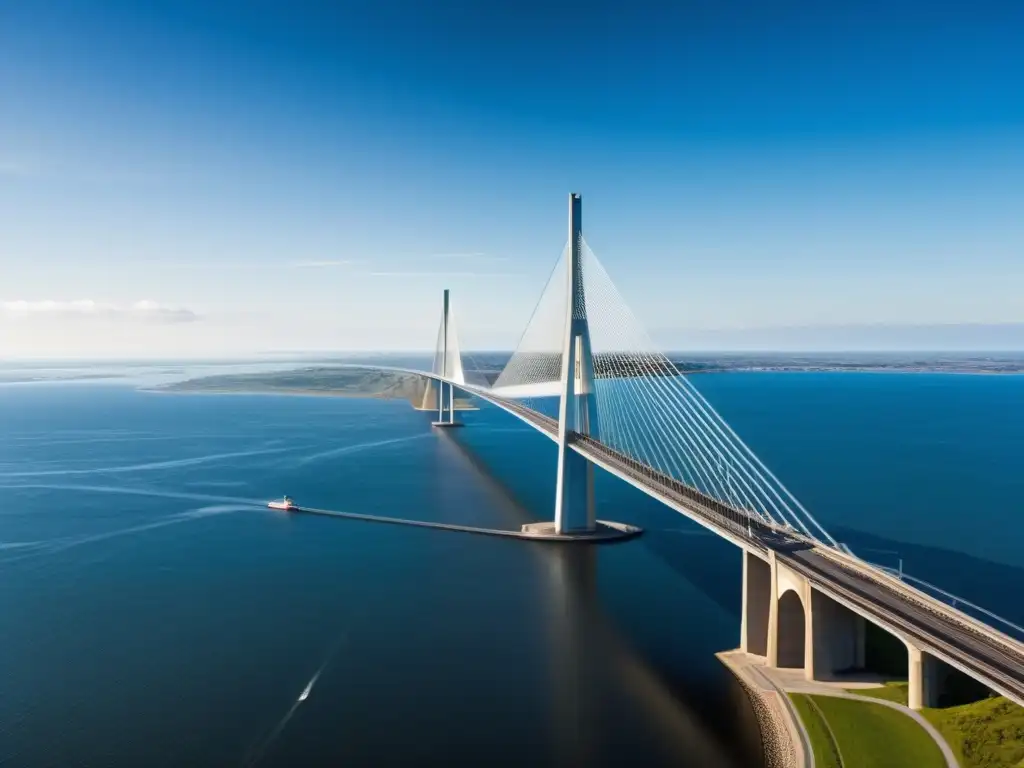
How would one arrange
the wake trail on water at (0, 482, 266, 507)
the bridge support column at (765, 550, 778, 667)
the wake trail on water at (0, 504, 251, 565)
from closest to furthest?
the bridge support column at (765, 550, 778, 667)
the wake trail on water at (0, 504, 251, 565)
the wake trail on water at (0, 482, 266, 507)

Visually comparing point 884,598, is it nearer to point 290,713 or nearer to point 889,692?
point 889,692

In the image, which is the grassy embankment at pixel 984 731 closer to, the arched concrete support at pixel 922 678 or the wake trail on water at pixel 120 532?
the arched concrete support at pixel 922 678

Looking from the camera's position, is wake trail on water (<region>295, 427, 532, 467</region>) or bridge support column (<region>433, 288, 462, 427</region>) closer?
wake trail on water (<region>295, 427, 532, 467</region>)

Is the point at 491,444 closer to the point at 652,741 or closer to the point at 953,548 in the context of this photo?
the point at 953,548

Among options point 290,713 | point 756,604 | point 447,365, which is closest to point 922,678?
point 756,604

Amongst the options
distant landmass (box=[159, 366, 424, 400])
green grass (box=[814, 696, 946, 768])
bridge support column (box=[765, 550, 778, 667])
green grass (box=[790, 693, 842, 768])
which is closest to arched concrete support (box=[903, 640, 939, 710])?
green grass (box=[814, 696, 946, 768])

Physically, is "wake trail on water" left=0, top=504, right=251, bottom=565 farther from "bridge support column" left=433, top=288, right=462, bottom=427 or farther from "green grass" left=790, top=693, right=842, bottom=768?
"bridge support column" left=433, top=288, right=462, bottom=427

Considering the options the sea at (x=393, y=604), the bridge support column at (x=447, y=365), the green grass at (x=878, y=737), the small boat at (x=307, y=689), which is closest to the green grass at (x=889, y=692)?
the green grass at (x=878, y=737)
